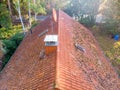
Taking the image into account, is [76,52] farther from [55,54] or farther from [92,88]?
[92,88]

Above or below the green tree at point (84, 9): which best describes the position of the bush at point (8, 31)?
below

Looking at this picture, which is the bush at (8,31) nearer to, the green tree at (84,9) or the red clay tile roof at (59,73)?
the green tree at (84,9)

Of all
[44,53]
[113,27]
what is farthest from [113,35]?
[44,53]

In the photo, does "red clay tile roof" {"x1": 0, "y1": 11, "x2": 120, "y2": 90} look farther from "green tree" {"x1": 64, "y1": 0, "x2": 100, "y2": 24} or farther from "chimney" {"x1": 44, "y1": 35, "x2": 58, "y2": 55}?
"green tree" {"x1": 64, "y1": 0, "x2": 100, "y2": 24}

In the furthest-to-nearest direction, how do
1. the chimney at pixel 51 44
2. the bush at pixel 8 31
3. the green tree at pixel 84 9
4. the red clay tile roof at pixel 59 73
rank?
1. the green tree at pixel 84 9
2. the bush at pixel 8 31
3. the chimney at pixel 51 44
4. the red clay tile roof at pixel 59 73

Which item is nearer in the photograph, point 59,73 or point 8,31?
point 59,73

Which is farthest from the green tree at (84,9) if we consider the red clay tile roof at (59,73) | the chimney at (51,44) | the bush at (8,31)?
the chimney at (51,44)

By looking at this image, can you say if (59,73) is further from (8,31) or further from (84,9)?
(84,9)

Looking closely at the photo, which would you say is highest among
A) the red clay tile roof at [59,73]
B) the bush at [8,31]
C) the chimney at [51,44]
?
the chimney at [51,44]

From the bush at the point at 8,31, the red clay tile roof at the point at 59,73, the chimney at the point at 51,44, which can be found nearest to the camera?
the red clay tile roof at the point at 59,73

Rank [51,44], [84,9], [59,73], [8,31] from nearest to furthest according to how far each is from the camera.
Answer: [59,73] → [51,44] → [8,31] → [84,9]

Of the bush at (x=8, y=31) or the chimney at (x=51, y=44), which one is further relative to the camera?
the bush at (x=8, y=31)

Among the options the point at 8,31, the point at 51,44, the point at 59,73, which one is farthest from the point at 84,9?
the point at 59,73
